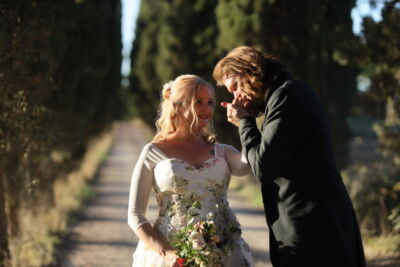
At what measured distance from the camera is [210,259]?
3.26m

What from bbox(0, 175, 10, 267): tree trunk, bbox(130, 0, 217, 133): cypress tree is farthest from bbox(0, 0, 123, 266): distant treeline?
bbox(130, 0, 217, 133): cypress tree

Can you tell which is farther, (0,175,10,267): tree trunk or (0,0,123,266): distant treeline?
(0,175,10,267): tree trunk

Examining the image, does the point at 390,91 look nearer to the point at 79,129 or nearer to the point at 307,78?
the point at 307,78

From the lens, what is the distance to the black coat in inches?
118

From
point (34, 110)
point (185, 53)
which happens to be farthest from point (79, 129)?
point (185, 53)

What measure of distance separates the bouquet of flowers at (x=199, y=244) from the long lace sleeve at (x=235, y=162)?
18.0 inches

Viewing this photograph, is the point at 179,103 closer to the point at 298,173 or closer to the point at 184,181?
the point at 184,181

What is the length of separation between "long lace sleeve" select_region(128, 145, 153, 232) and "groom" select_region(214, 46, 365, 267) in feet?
→ 2.43

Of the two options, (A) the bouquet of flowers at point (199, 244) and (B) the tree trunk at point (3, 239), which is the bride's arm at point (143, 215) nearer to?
(A) the bouquet of flowers at point (199, 244)

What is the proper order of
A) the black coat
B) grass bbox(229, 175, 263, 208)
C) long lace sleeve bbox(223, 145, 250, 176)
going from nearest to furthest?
the black coat
long lace sleeve bbox(223, 145, 250, 176)
grass bbox(229, 175, 263, 208)

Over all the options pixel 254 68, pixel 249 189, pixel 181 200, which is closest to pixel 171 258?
pixel 181 200

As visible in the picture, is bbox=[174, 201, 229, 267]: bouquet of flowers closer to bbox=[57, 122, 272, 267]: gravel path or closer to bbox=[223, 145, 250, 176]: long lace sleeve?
bbox=[223, 145, 250, 176]: long lace sleeve

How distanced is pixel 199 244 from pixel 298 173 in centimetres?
65

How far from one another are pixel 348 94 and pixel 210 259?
44.5 feet
